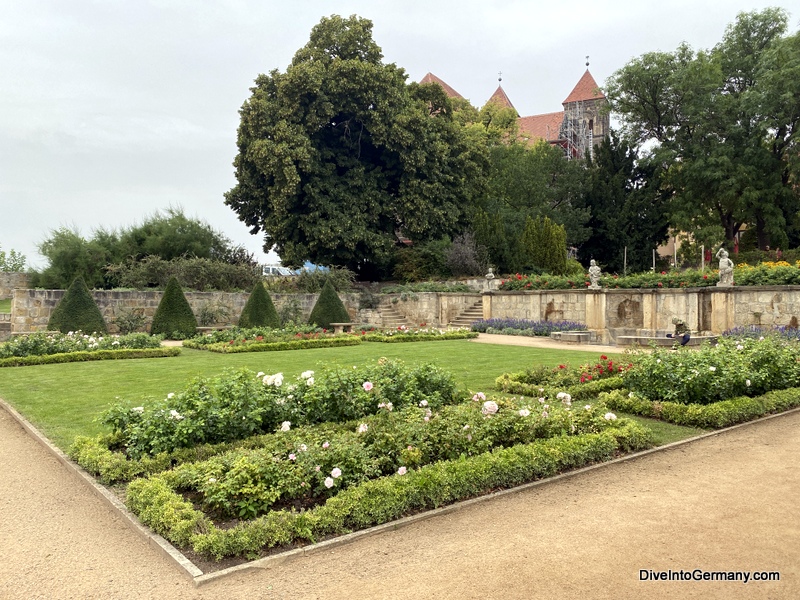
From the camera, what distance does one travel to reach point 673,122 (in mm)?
33594

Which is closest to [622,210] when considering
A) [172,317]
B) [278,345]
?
[278,345]

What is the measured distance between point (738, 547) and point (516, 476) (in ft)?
5.06

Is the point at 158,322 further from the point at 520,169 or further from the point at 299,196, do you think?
the point at 520,169

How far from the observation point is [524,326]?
66.1ft

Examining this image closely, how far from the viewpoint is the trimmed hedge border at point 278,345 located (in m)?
14.8

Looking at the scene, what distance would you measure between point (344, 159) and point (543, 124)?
38530 millimetres

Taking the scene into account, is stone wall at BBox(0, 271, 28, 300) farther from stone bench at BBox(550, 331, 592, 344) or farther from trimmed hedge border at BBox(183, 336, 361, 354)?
stone bench at BBox(550, 331, 592, 344)

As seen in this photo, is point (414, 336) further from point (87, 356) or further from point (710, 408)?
point (710, 408)

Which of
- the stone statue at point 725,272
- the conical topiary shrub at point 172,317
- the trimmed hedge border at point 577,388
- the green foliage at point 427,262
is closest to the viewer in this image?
the trimmed hedge border at point 577,388

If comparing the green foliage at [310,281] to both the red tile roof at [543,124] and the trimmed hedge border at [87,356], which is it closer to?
the trimmed hedge border at [87,356]

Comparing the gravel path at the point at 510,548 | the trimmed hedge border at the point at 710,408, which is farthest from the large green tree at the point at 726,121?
the gravel path at the point at 510,548

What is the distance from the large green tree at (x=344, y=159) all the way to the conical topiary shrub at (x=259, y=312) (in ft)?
21.9

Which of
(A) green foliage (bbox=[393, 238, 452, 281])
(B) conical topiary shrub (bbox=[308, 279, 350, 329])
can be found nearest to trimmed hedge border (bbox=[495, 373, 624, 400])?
(B) conical topiary shrub (bbox=[308, 279, 350, 329])

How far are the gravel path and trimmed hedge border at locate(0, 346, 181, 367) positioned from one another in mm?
8998
